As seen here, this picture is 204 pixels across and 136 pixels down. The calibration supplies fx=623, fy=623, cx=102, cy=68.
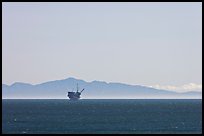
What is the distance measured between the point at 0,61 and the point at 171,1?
9.00 ft

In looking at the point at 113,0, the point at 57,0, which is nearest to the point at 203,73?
the point at 113,0

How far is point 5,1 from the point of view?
9.60 metres

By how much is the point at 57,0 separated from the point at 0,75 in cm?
144

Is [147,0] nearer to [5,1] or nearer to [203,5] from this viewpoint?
[203,5]

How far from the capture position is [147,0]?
9547 millimetres

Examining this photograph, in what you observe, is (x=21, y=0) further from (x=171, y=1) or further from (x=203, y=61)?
(x=203, y=61)

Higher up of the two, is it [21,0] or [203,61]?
[21,0]

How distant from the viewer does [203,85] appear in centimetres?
936

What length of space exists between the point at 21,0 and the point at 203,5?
9.12 ft

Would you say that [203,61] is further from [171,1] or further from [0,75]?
[0,75]

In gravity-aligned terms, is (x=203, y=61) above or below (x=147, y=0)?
below

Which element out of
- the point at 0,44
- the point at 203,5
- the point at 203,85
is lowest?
the point at 203,85

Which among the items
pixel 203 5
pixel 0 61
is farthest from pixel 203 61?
pixel 0 61

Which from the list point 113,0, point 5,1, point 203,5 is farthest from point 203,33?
point 5,1
